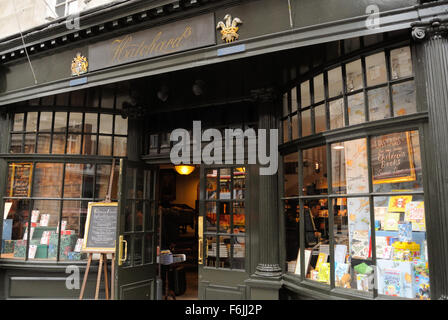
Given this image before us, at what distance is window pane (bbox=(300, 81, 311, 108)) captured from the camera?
17.2 ft

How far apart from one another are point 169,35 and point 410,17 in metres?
3.21

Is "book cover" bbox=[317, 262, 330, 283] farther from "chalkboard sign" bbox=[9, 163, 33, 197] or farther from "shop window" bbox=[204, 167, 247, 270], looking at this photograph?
"chalkboard sign" bbox=[9, 163, 33, 197]

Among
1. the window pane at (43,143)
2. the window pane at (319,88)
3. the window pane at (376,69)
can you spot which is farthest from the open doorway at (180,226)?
the window pane at (376,69)

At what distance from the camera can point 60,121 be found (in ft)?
23.8

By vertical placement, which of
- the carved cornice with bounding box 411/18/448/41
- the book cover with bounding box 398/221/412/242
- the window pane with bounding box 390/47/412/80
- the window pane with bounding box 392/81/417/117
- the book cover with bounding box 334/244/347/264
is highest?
the carved cornice with bounding box 411/18/448/41

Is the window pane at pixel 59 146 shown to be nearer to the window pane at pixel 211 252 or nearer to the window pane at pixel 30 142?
the window pane at pixel 30 142

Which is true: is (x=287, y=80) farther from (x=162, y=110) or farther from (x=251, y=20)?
(x=162, y=110)

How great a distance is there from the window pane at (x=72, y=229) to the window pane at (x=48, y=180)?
14.2 inches

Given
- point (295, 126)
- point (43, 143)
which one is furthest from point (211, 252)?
point (43, 143)

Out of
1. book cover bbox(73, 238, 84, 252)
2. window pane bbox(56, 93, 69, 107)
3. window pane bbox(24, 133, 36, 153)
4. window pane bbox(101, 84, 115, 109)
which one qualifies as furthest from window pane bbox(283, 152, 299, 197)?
window pane bbox(24, 133, 36, 153)

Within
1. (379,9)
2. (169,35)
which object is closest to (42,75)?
(169,35)

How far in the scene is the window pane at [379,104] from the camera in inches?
164

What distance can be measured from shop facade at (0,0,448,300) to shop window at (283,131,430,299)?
0.02 metres

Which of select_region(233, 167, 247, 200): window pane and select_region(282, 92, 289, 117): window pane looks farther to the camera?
select_region(233, 167, 247, 200): window pane
